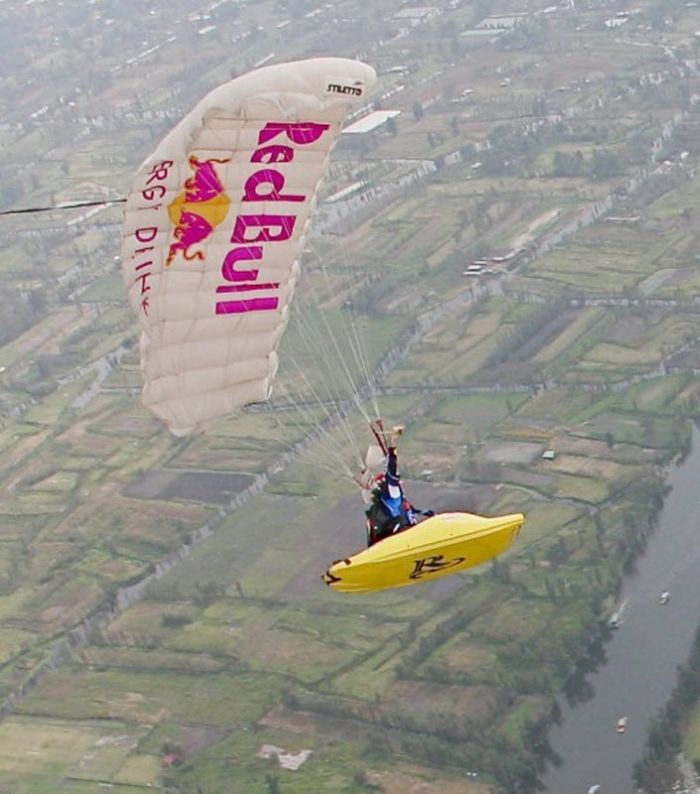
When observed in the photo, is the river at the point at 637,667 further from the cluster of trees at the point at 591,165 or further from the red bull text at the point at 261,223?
the cluster of trees at the point at 591,165

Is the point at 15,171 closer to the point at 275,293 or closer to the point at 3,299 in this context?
the point at 3,299

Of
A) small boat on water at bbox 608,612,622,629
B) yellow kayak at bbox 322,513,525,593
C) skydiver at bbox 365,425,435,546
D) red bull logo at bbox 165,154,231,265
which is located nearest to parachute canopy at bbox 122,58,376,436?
red bull logo at bbox 165,154,231,265

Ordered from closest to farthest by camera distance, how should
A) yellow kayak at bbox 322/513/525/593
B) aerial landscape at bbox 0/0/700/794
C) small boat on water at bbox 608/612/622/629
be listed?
yellow kayak at bbox 322/513/525/593 → aerial landscape at bbox 0/0/700/794 → small boat on water at bbox 608/612/622/629

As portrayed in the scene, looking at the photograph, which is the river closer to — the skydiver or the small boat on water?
the small boat on water

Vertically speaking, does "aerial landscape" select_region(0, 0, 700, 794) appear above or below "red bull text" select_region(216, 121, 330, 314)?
below

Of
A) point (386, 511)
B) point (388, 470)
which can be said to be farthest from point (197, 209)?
point (386, 511)

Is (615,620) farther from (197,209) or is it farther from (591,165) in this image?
(591,165)
